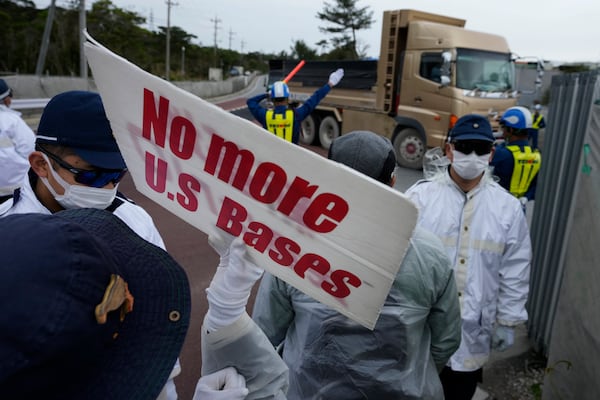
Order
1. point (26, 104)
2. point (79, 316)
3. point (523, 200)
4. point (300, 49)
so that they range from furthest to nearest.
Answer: point (300, 49), point (26, 104), point (523, 200), point (79, 316)

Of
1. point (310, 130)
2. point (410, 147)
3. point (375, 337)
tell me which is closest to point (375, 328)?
point (375, 337)

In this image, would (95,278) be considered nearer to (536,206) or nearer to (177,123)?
(177,123)

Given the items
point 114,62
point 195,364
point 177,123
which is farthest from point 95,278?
point 195,364

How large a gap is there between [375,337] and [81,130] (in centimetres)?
136

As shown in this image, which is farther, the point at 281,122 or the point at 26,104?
the point at 26,104

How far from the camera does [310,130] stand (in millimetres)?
14367

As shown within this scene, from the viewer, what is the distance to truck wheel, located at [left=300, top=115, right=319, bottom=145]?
556 inches

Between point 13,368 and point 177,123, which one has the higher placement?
point 177,123

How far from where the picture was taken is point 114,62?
101 centimetres

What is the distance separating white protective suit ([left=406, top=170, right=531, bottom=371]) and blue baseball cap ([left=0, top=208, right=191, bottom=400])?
1.61 metres

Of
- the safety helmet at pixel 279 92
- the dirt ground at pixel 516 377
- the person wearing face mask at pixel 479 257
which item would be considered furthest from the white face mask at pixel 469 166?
the safety helmet at pixel 279 92

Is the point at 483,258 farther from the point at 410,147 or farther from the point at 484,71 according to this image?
the point at 484,71

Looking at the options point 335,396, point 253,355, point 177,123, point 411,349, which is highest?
point 177,123

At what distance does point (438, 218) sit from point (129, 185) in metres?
6.88
